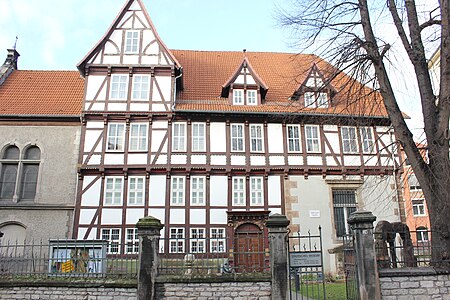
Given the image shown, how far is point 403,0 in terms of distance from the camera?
10516 mm

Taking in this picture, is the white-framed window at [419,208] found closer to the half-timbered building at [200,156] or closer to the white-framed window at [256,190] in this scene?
the half-timbered building at [200,156]

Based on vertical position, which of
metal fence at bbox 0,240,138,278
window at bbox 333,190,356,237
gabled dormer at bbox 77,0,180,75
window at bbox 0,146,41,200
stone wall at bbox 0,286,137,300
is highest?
gabled dormer at bbox 77,0,180,75

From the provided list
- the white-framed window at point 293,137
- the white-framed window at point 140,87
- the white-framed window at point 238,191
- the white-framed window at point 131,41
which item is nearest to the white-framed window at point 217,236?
the white-framed window at point 238,191

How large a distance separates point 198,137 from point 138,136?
288 centimetres

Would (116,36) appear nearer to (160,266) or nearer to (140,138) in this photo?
(140,138)

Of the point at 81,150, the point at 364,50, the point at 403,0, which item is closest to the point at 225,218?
the point at 81,150

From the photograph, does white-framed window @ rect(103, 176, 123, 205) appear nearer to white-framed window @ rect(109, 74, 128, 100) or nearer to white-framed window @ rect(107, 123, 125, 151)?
white-framed window @ rect(107, 123, 125, 151)

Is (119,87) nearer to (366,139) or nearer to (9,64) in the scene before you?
(9,64)

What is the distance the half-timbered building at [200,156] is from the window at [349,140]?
2.0 inches

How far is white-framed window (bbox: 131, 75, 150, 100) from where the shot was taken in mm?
20000

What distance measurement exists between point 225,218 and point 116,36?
10.8m

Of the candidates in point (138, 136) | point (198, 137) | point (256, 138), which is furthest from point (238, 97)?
point (138, 136)

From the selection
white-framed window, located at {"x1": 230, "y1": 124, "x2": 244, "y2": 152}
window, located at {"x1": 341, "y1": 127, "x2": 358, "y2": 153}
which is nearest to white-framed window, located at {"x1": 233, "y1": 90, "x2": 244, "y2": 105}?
white-framed window, located at {"x1": 230, "y1": 124, "x2": 244, "y2": 152}

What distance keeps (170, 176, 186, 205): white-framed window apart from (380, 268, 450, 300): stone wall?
11555 mm
